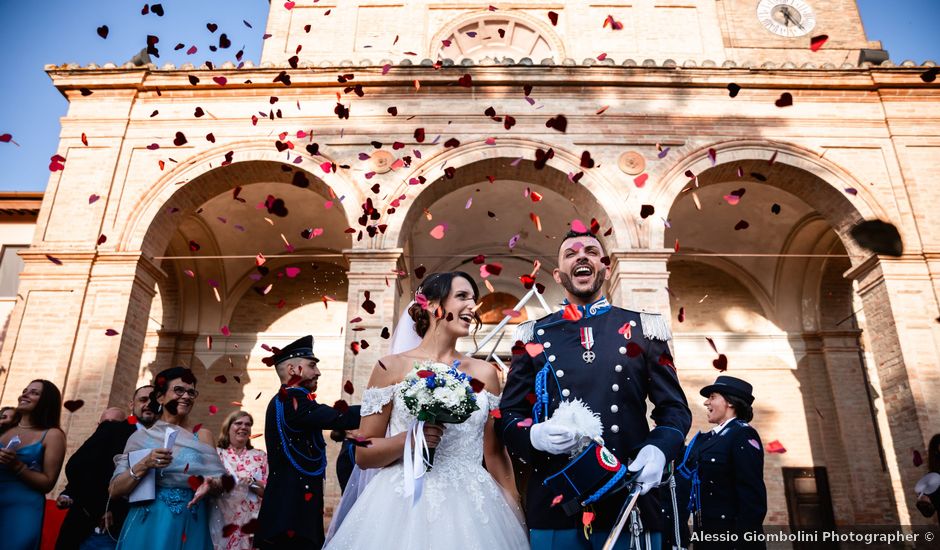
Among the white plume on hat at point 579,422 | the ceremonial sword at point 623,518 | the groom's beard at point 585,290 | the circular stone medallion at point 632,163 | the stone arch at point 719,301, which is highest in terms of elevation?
the circular stone medallion at point 632,163

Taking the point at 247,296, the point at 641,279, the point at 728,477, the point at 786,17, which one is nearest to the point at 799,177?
the point at 641,279

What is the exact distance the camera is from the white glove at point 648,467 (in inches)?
87.4

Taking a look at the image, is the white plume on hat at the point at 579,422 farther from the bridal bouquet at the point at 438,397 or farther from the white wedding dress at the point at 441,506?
the white wedding dress at the point at 441,506

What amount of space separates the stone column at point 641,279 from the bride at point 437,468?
649cm

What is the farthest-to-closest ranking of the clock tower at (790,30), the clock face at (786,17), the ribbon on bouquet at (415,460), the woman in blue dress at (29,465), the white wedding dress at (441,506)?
the clock face at (786,17), the clock tower at (790,30), the woman in blue dress at (29,465), the ribbon on bouquet at (415,460), the white wedding dress at (441,506)

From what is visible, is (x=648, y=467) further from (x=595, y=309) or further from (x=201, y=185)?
(x=201, y=185)

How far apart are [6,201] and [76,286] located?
15.4 ft

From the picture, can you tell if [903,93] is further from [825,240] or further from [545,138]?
[545,138]

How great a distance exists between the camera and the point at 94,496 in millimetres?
4684

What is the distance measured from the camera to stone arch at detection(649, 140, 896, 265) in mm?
10117

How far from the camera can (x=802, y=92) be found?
1081 centimetres

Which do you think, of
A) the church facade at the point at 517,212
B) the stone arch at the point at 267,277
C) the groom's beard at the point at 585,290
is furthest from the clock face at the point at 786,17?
the groom's beard at the point at 585,290

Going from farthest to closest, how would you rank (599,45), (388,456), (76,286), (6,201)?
(599,45) < (6,201) < (76,286) < (388,456)

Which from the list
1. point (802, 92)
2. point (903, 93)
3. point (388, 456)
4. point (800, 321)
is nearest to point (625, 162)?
point (802, 92)
